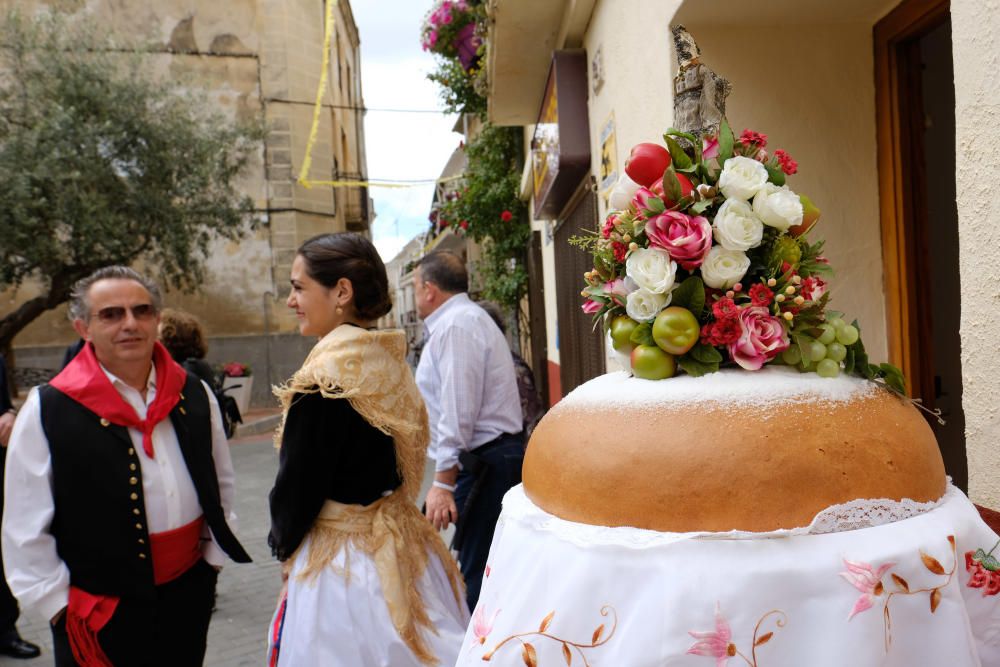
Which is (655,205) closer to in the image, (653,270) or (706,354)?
(653,270)

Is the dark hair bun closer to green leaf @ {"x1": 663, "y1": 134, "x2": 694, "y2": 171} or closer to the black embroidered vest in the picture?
the black embroidered vest

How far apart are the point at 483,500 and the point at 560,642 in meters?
2.59

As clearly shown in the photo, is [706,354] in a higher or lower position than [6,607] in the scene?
higher

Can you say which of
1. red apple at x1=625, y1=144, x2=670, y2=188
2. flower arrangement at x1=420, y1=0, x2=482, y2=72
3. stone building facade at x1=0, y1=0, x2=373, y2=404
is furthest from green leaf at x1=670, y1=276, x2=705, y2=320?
stone building facade at x1=0, y1=0, x2=373, y2=404

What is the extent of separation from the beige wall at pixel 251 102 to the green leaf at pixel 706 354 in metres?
18.4

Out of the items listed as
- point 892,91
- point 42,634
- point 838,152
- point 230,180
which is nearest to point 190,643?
point 42,634

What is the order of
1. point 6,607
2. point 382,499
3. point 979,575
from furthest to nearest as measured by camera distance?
point 6,607 < point 382,499 < point 979,575

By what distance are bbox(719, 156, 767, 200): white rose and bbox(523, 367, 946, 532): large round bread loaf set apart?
306 millimetres

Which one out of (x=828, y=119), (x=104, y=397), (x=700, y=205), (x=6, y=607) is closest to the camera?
(x=700, y=205)

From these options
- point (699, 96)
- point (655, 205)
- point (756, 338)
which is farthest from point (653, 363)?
point (699, 96)

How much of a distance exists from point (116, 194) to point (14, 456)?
1339 centimetres

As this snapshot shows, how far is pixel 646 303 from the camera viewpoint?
1306 mm

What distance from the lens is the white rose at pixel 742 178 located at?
128cm

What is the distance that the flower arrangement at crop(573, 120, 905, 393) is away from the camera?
1.25 m
